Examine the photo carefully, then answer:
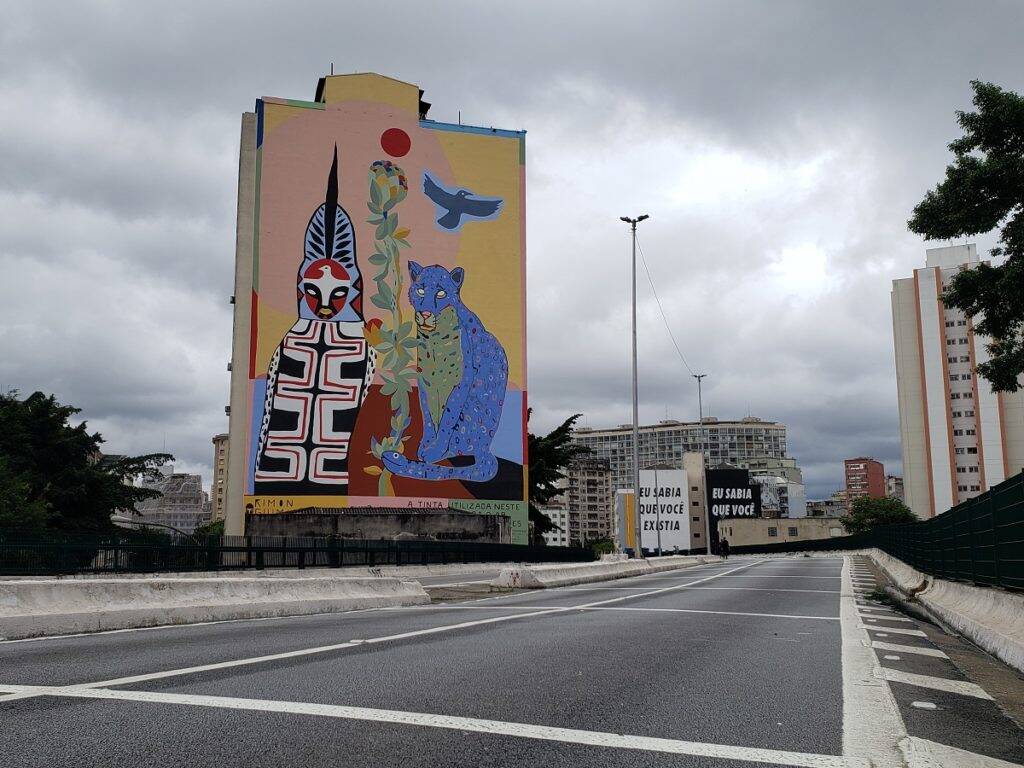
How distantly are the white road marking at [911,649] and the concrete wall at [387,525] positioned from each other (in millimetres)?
41978

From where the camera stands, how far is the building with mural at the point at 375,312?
51688 mm

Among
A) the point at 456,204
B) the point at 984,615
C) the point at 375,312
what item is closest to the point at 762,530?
the point at 456,204

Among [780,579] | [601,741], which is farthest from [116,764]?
[780,579]

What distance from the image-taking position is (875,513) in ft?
388

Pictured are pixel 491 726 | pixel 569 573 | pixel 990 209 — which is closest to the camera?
pixel 491 726

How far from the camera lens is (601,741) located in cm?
461

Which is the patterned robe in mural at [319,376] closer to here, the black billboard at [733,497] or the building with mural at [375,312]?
the building with mural at [375,312]

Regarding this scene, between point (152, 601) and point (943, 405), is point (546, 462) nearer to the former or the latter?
point (152, 601)

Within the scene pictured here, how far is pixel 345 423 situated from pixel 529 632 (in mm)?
43502

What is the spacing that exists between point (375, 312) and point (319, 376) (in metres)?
5.32

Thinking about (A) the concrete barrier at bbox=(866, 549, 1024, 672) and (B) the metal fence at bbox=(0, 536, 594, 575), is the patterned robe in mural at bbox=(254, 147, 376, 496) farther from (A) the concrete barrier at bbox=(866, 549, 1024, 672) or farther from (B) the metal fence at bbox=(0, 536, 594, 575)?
(A) the concrete barrier at bbox=(866, 549, 1024, 672)

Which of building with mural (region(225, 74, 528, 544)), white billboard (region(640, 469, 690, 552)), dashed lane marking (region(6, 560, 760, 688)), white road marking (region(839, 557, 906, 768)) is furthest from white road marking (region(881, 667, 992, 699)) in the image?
white billboard (region(640, 469, 690, 552))

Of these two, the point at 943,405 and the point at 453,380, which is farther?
the point at 943,405

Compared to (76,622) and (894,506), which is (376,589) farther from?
(894,506)
